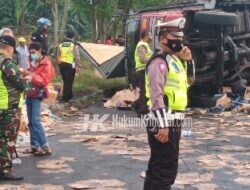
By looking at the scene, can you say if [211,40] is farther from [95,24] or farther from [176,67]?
[95,24]

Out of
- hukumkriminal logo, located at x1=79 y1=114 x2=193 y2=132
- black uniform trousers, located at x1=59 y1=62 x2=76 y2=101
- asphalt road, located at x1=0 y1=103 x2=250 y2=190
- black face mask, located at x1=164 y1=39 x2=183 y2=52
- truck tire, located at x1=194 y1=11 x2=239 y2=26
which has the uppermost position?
truck tire, located at x1=194 y1=11 x2=239 y2=26

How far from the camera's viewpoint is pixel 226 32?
1240cm

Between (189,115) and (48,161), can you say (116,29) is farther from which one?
(48,161)

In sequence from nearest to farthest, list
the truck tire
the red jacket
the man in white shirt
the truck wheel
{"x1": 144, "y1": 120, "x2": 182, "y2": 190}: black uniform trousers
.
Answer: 1. {"x1": 144, "y1": 120, "x2": 182, "y2": 190}: black uniform trousers
2. the red jacket
3. the truck tire
4. the truck wheel
5. the man in white shirt

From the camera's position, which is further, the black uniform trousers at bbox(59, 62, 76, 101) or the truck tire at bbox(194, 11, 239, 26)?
the black uniform trousers at bbox(59, 62, 76, 101)

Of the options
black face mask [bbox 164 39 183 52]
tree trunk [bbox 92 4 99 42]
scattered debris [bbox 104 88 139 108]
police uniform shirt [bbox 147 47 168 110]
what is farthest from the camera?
tree trunk [bbox 92 4 99 42]

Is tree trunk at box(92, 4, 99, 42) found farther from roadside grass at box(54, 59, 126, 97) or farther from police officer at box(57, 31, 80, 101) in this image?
police officer at box(57, 31, 80, 101)

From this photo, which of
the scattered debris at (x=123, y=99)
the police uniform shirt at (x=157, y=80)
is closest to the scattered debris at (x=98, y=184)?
the police uniform shirt at (x=157, y=80)

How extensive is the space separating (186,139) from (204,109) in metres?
3.37

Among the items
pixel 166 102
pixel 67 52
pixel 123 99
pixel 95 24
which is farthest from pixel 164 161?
pixel 95 24

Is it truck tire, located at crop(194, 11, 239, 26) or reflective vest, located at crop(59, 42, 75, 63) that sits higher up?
truck tire, located at crop(194, 11, 239, 26)

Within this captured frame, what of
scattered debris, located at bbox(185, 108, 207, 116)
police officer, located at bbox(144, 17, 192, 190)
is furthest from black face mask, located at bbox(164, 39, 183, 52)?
scattered debris, located at bbox(185, 108, 207, 116)

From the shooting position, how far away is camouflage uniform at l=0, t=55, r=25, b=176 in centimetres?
625

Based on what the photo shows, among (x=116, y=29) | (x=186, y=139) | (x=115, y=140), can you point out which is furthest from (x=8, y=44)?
(x=116, y=29)
